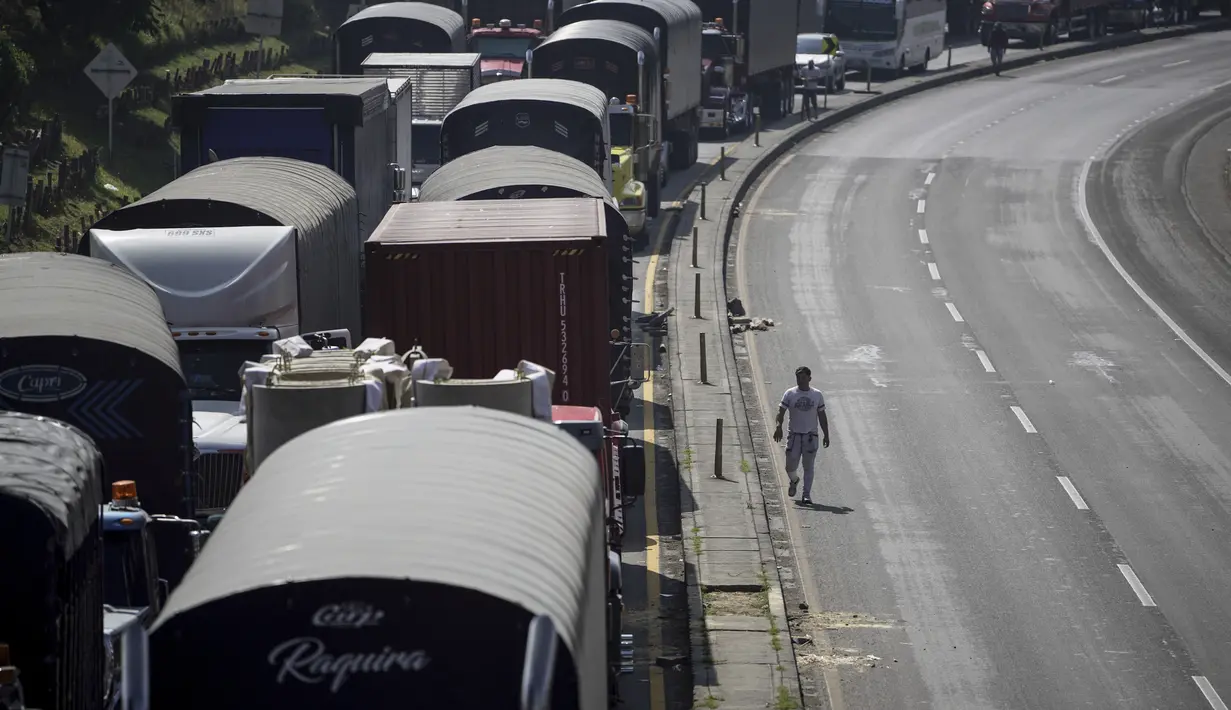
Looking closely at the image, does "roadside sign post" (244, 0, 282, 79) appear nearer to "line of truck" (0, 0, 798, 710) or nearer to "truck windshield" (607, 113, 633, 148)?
"truck windshield" (607, 113, 633, 148)

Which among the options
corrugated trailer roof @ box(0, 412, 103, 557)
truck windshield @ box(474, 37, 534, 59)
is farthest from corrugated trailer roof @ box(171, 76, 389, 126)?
truck windshield @ box(474, 37, 534, 59)

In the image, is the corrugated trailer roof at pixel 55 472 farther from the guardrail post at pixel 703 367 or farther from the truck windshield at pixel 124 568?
the guardrail post at pixel 703 367

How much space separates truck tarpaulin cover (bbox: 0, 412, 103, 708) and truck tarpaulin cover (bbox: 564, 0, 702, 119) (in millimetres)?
31777

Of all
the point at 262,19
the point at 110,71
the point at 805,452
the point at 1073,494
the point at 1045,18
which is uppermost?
the point at 110,71

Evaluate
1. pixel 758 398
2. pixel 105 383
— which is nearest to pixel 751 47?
pixel 758 398

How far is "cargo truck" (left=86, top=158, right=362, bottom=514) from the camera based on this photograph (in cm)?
1573

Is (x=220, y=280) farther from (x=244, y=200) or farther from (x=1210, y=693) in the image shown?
(x=1210, y=693)

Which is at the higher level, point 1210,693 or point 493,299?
point 493,299

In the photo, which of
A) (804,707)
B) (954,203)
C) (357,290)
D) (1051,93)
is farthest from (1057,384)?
(1051,93)

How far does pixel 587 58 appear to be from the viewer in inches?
1473

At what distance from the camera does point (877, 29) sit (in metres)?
61.9

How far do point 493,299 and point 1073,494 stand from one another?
7.35m

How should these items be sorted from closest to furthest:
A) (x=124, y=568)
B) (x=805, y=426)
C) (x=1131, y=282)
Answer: (x=124, y=568)
(x=805, y=426)
(x=1131, y=282)

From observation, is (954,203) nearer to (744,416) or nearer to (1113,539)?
(744,416)
